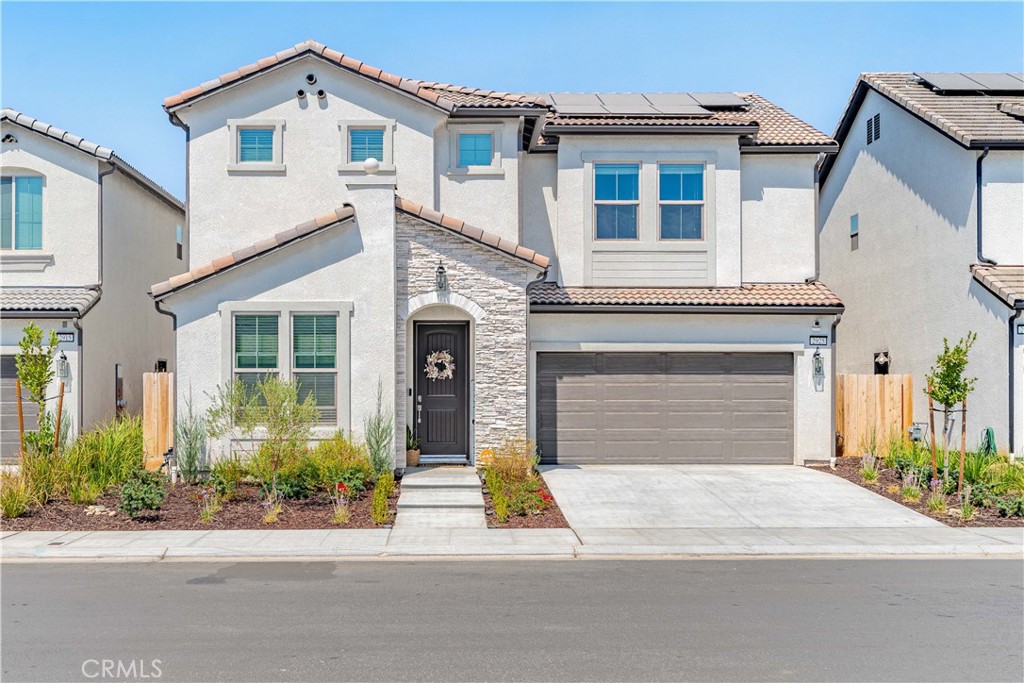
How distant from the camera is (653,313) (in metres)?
16.2

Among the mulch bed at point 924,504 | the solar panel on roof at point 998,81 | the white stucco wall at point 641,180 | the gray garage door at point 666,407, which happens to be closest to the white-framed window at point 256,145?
the white stucco wall at point 641,180

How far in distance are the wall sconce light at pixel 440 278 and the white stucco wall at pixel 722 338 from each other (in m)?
2.67

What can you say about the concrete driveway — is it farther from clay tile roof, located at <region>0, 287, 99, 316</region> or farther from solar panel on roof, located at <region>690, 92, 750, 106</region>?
clay tile roof, located at <region>0, 287, 99, 316</region>

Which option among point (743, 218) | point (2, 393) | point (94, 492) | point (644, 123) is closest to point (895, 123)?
point (743, 218)

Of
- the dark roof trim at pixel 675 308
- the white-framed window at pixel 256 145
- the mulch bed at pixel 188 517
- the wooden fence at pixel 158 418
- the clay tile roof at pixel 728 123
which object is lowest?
the mulch bed at pixel 188 517

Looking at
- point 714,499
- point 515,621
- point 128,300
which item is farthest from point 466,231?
point 128,300

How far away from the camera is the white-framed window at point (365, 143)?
15.9 m

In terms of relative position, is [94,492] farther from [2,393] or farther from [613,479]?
[613,479]

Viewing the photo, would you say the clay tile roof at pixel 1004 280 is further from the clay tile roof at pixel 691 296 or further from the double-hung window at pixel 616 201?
the double-hung window at pixel 616 201

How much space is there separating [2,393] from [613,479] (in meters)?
12.2

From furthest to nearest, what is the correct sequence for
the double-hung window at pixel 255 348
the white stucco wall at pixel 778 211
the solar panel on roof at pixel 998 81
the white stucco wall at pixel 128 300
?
the solar panel on roof at pixel 998 81 < the white stucco wall at pixel 778 211 < the white stucco wall at pixel 128 300 < the double-hung window at pixel 255 348

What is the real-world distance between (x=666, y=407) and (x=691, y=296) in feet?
7.54

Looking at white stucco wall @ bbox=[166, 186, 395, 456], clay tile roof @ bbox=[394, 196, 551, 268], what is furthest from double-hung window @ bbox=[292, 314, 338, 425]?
clay tile roof @ bbox=[394, 196, 551, 268]

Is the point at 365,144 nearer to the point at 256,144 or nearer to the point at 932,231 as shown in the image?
the point at 256,144
